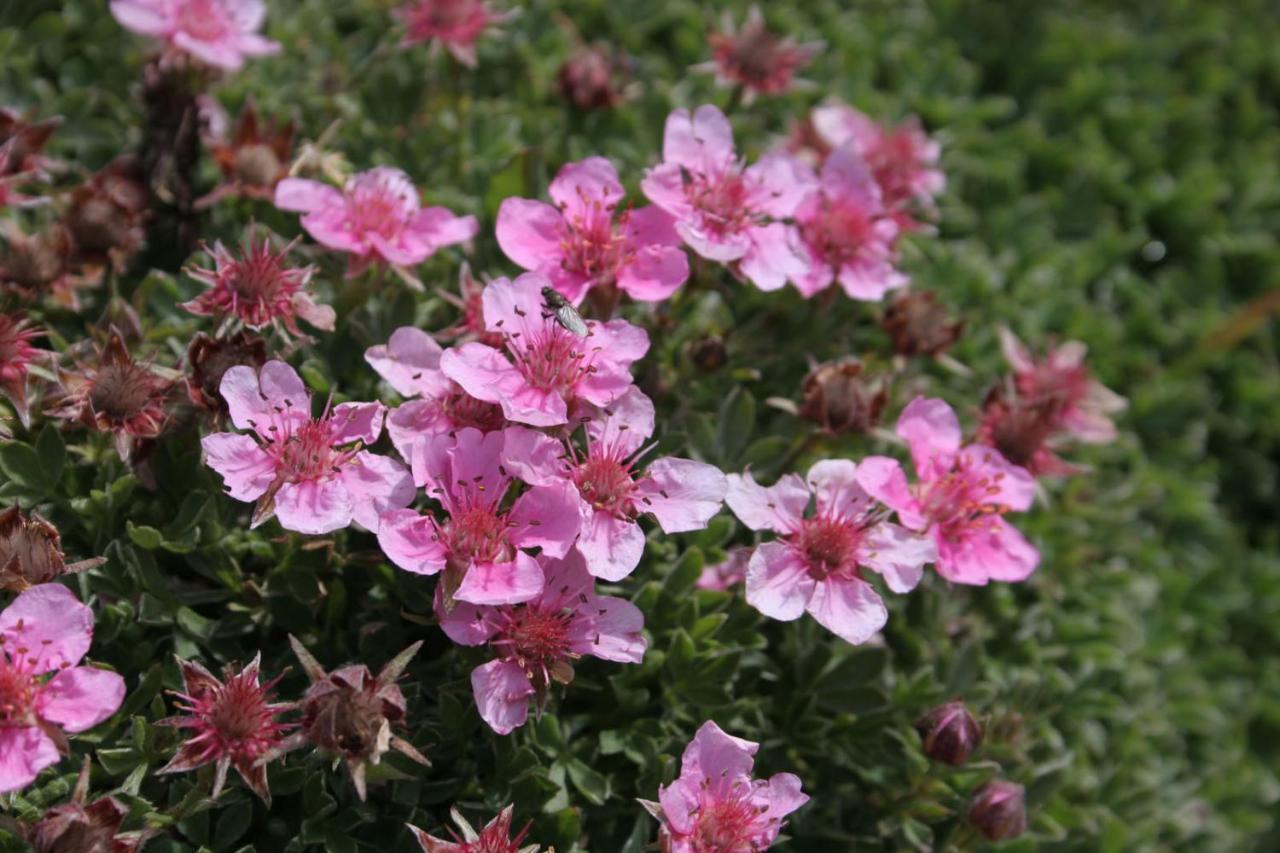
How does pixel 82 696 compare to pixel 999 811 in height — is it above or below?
above

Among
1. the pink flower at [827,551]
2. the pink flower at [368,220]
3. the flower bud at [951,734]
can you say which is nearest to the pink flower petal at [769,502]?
the pink flower at [827,551]

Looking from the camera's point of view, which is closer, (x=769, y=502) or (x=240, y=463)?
(x=240, y=463)

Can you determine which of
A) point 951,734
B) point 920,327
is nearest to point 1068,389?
point 920,327

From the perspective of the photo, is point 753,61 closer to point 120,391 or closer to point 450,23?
point 450,23

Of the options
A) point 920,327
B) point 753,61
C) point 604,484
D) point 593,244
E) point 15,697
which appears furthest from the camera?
point 753,61

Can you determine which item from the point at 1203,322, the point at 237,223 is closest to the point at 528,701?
the point at 237,223

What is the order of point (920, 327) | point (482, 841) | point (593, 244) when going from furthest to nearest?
1. point (920, 327)
2. point (593, 244)
3. point (482, 841)

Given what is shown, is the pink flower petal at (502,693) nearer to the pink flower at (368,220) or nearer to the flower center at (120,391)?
the flower center at (120,391)

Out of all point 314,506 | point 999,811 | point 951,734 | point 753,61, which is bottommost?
point 999,811

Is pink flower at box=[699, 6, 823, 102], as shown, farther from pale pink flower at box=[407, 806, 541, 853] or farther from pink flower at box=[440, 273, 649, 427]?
pale pink flower at box=[407, 806, 541, 853]
